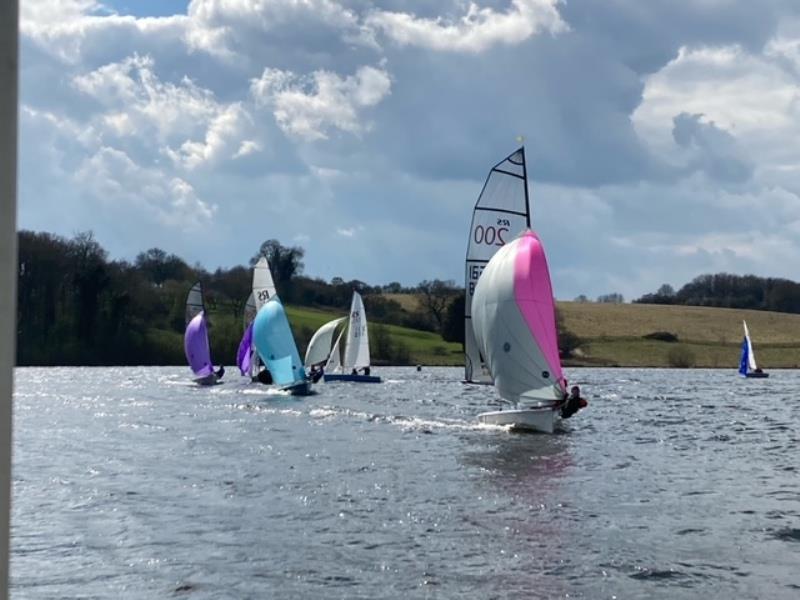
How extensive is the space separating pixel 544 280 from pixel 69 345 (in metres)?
78.6

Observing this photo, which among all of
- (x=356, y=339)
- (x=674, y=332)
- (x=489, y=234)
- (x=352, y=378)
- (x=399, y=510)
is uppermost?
(x=489, y=234)

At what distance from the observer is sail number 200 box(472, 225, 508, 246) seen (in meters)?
29.3

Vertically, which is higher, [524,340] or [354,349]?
[354,349]

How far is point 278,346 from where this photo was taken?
41469 mm

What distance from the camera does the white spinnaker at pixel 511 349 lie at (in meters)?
25.2

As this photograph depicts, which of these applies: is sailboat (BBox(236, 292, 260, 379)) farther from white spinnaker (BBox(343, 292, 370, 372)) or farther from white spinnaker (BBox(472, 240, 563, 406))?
white spinnaker (BBox(472, 240, 563, 406))

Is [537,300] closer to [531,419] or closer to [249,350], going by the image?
[531,419]

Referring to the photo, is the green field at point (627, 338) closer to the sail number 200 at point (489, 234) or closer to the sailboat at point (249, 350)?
the sailboat at point (249, 350)

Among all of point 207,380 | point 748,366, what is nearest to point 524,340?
point 207,380

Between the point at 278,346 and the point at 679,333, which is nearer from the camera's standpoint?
the point at 278,346

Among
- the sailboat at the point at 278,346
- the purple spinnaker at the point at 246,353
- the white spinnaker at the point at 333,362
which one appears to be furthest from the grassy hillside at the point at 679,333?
the sailboat at the point at 278,346

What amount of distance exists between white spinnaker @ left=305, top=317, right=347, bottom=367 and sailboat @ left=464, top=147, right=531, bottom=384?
2800cm

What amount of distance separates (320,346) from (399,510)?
141 feet

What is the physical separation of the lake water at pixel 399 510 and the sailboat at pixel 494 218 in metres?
4.19
